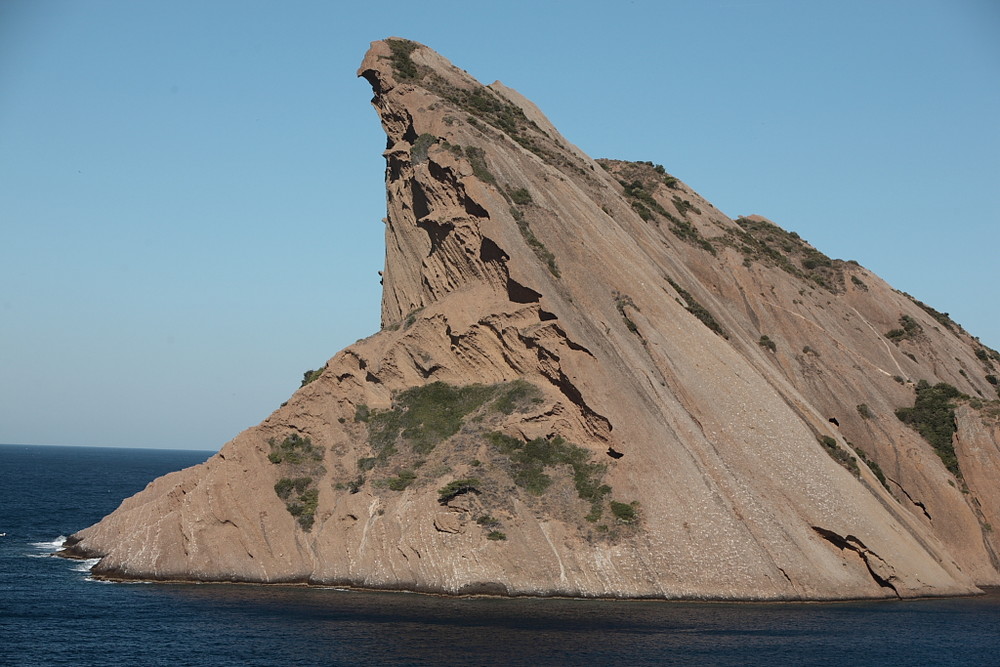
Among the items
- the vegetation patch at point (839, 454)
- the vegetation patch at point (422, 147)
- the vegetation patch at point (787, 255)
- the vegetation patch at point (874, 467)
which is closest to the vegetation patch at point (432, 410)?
the vegetation patch at point (422, 147)

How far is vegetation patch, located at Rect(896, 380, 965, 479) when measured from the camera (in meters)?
60.5

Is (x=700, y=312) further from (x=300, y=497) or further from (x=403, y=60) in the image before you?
(x=403, y=60)

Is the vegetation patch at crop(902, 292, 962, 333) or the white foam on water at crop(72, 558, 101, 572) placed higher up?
the vegetation patch at crop(902, 292, 962, 333)

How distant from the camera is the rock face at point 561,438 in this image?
47031mm

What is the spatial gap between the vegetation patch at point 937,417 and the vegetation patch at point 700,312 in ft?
44.5

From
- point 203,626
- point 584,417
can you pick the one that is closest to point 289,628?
point 203,626

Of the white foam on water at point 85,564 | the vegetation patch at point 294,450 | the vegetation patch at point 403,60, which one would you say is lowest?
the white foam on water at point 85,564

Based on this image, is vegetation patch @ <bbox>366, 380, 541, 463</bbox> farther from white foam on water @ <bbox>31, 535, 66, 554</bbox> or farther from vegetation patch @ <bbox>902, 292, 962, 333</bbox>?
vegetation patch @ <bbox>902, 292, 962, 333</bbox>

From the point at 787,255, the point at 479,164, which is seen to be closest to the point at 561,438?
the point at 479,164

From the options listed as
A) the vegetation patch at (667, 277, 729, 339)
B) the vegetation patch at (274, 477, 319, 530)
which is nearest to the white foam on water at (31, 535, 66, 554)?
the vegetation patch at (274, 477, 319, 530)

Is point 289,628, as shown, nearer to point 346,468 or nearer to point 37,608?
point 37,608

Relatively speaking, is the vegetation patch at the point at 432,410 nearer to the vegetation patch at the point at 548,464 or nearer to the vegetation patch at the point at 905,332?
the vegetation patch at the point at 548,464

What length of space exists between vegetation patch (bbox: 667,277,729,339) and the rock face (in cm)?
22

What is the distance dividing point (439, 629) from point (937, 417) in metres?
38.9
